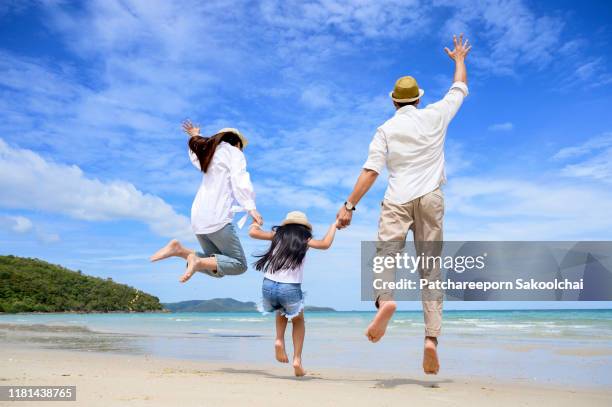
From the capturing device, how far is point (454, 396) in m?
4.65

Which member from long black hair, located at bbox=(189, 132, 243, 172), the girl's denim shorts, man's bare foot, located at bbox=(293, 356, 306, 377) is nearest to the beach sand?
man's bare foot, located at bbox=(293, 356, 306, 377)

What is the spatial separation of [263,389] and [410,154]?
2273mm

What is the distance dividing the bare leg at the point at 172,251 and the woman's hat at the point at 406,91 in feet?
8.16

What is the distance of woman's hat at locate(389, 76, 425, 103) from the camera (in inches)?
191

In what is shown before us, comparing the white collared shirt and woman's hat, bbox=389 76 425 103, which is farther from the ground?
woman's hat, bbox=389 76 425 103

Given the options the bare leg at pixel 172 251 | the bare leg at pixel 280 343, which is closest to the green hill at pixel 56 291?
the bare leg at pixel 172 251

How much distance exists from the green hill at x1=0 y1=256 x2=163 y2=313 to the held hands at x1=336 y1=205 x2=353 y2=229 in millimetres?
52387

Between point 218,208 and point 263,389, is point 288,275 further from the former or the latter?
point 263,389

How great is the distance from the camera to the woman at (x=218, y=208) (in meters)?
5.43

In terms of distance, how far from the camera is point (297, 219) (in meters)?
5.63

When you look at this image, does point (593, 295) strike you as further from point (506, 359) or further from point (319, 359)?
point (319, 359)

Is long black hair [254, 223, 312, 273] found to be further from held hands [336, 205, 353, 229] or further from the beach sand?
the beach sand

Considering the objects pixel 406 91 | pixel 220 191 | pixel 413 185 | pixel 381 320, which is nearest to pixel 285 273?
pixel 220 191

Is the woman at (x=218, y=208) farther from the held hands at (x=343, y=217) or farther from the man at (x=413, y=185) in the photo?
the man at (x=413, y=185)
